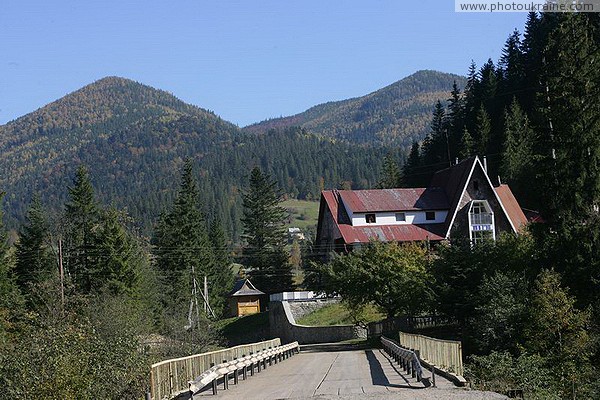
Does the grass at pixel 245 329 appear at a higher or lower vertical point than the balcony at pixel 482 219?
lower

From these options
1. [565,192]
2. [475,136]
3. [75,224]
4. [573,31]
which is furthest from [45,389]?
[475,136]

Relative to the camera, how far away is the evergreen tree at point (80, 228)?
7460cm

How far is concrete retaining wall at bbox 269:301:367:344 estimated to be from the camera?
6694 centimetres

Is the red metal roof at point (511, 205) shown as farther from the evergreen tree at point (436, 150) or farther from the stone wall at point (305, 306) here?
the evergreen tree at point (436, 150)

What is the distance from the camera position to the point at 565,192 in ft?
148

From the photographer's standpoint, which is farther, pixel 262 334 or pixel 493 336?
pixel 262 334

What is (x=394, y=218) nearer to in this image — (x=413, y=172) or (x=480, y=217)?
(x=480, y=217)

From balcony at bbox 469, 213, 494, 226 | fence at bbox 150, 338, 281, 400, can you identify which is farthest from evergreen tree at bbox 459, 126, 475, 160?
fence at bbox 150, 338, 281, 400

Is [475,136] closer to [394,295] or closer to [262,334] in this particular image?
[262,334]

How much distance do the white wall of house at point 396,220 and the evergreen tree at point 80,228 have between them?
24.0m

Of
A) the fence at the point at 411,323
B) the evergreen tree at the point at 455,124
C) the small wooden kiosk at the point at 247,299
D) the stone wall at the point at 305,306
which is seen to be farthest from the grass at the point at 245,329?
the evergreen tree at the point at 455,124

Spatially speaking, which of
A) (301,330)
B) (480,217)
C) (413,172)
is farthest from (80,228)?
(413,172)

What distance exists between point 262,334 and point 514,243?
3696cm

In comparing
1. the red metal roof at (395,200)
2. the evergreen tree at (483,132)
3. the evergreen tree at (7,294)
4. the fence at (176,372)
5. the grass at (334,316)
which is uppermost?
A: the evergreen tree at (483,132)
